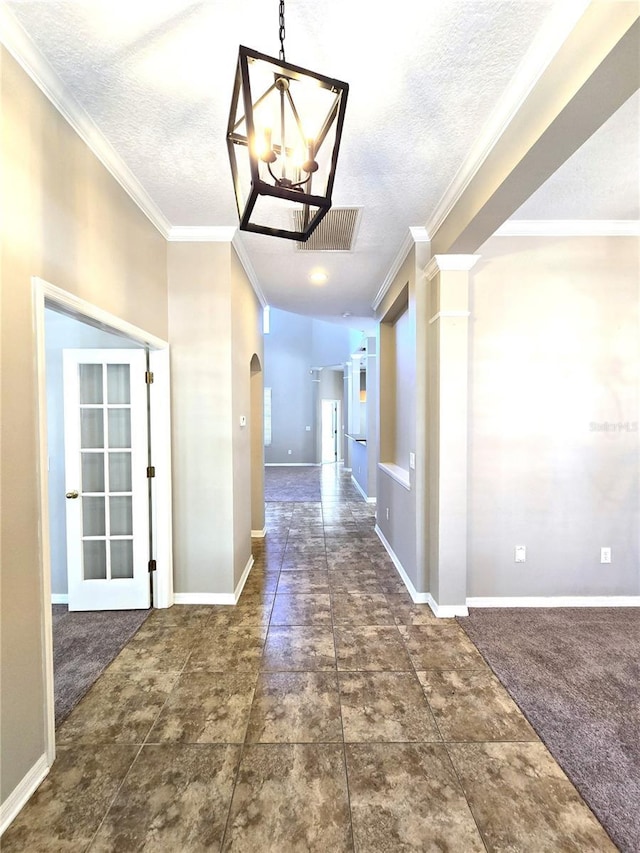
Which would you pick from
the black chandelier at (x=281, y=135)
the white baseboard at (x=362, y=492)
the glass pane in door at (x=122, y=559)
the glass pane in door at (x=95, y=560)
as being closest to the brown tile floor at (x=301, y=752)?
the glass pane in door at (x=122, y=559)

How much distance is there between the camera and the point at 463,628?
2.75 meters

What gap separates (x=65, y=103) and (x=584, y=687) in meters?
3.90

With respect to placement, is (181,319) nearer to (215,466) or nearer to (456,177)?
(215,466)

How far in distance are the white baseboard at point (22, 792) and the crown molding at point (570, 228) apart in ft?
13.4

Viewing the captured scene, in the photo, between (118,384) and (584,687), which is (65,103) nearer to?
(118,384)

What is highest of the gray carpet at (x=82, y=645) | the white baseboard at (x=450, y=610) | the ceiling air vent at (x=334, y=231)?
the ceiling air vent at (x=334, y=231)

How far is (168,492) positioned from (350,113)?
267 centimetres

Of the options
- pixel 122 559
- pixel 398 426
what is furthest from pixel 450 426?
pixel 122 559

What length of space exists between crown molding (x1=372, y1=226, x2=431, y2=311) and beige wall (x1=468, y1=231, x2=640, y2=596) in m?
0.51

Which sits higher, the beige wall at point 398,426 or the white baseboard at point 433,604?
the beige wall at point 398,426

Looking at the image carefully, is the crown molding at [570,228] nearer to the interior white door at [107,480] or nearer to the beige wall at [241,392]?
the beige wall at [241,392]

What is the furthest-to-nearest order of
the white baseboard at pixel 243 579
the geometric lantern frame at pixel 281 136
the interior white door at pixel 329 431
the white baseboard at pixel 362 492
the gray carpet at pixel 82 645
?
1. the interior white door at pixel 329 431
2. the white baseboard at pixel 362 492
3. the white baseboard at pixel 243 579
4. the gray carpet at pixel 82 645
5. the geometric lantern frame at pixel 281 136

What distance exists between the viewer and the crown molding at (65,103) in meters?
1.42

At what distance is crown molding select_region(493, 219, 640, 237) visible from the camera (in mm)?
2924
